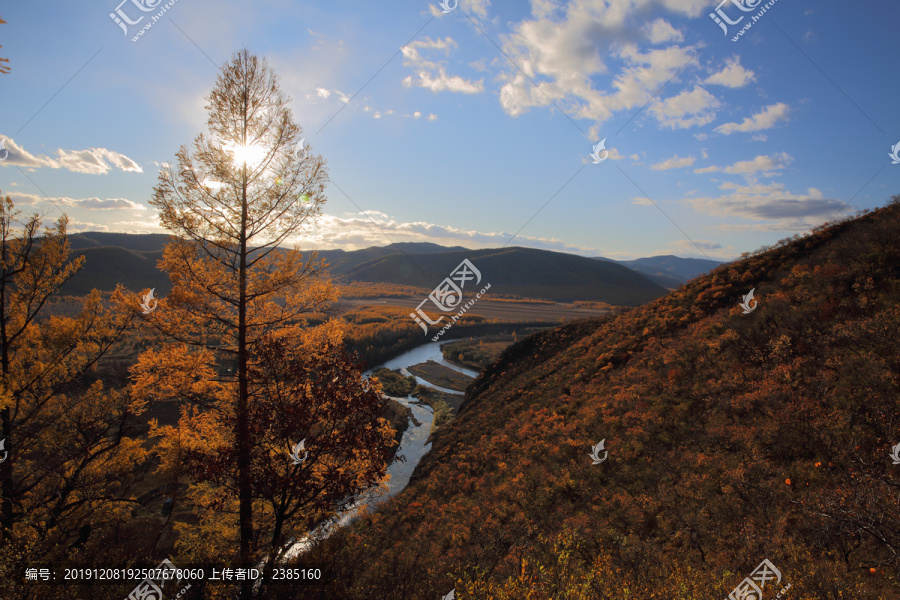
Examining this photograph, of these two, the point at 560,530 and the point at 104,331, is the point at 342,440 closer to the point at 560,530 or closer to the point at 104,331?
the point at 560,530

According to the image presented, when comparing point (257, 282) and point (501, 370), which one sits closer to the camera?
point (257, 282)

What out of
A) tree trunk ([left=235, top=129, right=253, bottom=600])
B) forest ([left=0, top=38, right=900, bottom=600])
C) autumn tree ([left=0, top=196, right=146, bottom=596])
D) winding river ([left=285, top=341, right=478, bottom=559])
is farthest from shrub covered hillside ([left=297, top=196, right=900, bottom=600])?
autumn tree ([left=0, top=196, right=146, bottom=596])

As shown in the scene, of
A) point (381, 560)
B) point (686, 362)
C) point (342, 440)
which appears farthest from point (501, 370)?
point (342, 440)

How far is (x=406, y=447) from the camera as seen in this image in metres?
33.2

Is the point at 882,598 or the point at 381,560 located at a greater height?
the point at 882,598

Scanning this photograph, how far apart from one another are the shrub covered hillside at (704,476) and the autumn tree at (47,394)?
27.0ft

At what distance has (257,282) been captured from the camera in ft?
29.3

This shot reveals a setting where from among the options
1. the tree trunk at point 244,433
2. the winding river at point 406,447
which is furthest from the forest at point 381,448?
the winding river at point 406,447

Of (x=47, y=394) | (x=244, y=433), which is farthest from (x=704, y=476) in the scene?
(x=47, y=394)

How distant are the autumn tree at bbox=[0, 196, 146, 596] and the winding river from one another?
21.4 ft

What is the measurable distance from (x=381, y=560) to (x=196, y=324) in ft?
28.5

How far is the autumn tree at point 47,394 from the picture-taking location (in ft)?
30.7

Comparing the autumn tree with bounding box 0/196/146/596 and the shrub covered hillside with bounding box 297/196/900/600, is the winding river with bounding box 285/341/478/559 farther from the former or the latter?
the autumn tree with bounding box 0/196/146/596

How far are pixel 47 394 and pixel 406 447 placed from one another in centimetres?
2609
